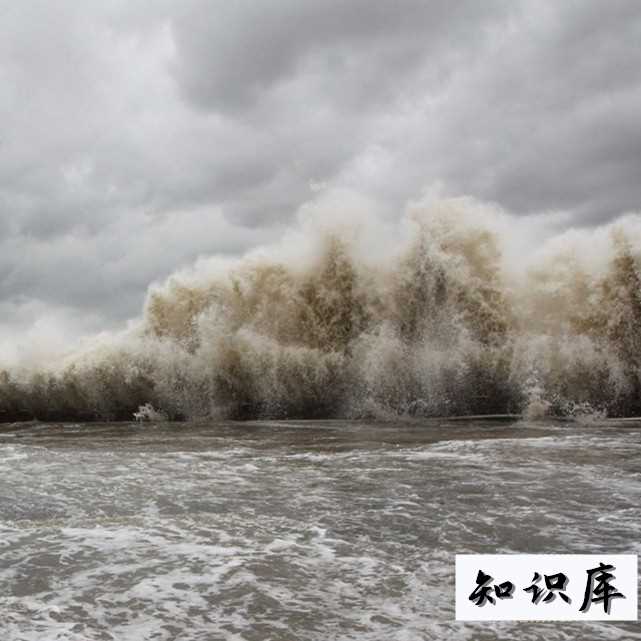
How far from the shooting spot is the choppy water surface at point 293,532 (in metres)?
3.71

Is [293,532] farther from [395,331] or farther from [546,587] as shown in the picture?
[395,331]

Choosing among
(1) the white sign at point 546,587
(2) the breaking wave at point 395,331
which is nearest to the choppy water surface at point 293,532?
(1) the white sign at point 546,587

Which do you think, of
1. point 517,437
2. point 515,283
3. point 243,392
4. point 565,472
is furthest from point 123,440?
point 515,283

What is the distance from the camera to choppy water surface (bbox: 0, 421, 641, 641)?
3.71m

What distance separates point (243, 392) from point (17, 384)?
8353mm

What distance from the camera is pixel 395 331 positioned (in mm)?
16375

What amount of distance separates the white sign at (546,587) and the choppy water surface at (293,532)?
0.36 feet

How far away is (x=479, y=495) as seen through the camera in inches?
252

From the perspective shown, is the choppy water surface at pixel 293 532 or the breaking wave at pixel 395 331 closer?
the choppy water surface at pixel 293 532

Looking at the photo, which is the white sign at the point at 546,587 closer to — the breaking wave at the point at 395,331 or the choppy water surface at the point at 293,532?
the choppy water surface at the point at 293,532

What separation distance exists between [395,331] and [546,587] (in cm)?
1243

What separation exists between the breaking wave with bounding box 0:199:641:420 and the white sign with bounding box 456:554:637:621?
10301 millimetres

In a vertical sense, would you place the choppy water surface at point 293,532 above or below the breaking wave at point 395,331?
below

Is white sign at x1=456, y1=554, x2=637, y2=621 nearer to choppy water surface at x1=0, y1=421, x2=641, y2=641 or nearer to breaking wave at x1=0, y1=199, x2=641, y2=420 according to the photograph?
choppy water surface at x1=0, y1=421, x2=641, y2=641
